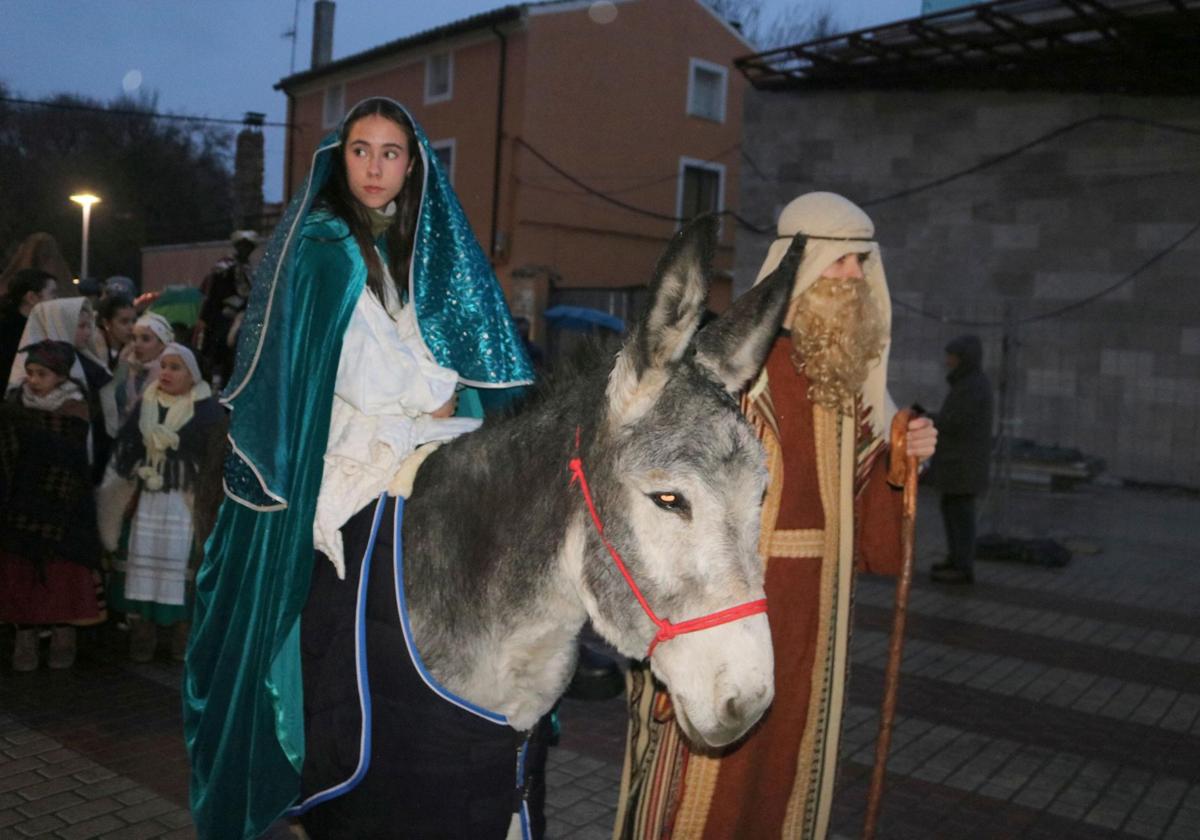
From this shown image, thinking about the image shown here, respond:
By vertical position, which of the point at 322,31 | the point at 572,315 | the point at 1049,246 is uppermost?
the point at 322,31

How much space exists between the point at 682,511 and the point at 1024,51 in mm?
14564

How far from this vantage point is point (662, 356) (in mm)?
1874

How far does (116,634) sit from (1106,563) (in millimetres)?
8958

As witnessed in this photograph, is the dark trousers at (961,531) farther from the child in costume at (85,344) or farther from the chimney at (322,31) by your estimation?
the chimney at (322,31)

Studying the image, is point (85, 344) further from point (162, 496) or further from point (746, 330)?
point (746, 330)

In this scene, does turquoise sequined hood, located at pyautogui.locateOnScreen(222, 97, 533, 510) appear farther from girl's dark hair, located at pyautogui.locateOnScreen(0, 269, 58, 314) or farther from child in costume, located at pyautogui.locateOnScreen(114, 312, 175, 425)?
girl's dark hair, located at pyautogui.locateOnScreen(0, 269, 58, 314)

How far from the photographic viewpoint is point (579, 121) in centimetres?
2292

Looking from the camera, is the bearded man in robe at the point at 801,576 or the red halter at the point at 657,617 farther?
the bearded man in robe at the point at 801,576

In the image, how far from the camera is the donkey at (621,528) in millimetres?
1801

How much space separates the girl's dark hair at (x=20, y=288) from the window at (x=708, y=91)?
20044mm

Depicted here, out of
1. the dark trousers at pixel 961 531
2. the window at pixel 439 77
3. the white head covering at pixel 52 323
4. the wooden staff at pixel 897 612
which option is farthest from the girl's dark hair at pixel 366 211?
the window at pixel 439 77

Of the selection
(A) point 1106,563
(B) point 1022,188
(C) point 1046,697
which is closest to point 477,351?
(C) point 1046,697

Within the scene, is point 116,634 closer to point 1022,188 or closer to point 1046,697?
point 1046,697

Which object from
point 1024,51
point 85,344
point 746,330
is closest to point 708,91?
point 1024,51
